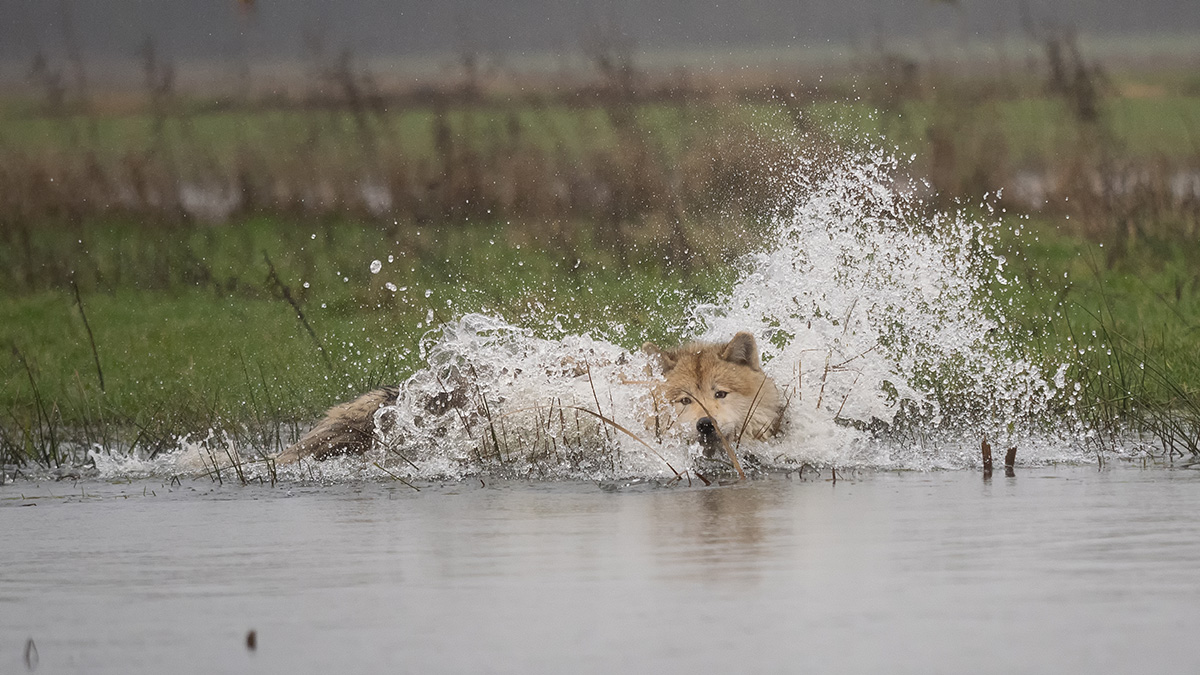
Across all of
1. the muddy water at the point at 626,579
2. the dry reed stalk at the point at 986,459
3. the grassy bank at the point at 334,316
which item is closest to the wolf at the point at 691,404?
the muddy water at the point at 626,579

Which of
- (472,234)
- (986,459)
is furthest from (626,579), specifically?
(472,234)

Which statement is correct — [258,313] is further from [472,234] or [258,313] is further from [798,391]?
[798,391]

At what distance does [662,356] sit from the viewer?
1005cm

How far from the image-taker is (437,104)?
1898cm

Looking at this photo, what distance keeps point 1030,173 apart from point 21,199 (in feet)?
38.0

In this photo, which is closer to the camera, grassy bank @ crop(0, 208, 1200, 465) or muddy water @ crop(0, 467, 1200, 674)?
muddy water @ crop(0, 467, 1200, 674)

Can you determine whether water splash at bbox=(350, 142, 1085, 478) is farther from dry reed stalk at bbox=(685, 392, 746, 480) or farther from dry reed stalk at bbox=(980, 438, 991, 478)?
dry reed stalk at bbox=(980, 438, 991, 478)

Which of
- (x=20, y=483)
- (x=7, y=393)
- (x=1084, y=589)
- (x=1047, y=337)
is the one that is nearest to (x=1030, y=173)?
(x=1047, y=337)

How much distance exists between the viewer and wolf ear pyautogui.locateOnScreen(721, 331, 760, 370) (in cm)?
1010

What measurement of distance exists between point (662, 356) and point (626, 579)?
13.4 feet

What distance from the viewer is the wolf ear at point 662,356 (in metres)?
10.0

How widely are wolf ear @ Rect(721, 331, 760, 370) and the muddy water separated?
1.68 metres

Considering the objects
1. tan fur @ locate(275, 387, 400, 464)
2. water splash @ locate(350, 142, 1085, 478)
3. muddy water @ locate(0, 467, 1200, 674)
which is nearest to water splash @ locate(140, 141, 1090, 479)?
water splash @ locate(350, 142, 1085, 478)

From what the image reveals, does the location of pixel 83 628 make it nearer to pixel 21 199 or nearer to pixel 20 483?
pixel 20 483
